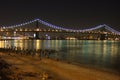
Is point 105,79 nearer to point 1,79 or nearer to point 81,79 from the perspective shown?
point 81,79

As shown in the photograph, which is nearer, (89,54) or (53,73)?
(53,73)

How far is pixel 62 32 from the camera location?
8919 cm

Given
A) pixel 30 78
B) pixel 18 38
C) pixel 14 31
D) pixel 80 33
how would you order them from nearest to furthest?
pixel 30 78 → pixel 14 31 → pixel 80 33 → pixel 18 38

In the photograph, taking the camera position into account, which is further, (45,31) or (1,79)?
(45,31)

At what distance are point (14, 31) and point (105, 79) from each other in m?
70.2

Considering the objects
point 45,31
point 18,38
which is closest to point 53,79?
point 45,31

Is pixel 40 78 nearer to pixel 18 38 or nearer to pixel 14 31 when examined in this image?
pixel 14 31

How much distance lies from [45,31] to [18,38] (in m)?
34.4

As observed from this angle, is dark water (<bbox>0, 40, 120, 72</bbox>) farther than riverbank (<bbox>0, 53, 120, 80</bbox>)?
Yes

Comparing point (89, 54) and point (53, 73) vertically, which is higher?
point (53, 73)

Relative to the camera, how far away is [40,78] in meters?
11.0

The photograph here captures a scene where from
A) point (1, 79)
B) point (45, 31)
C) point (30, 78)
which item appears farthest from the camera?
point (45, 31)

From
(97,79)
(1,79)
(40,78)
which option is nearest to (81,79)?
(97,79)

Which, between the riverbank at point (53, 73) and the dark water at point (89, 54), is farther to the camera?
the dark water at point (89, 54)
